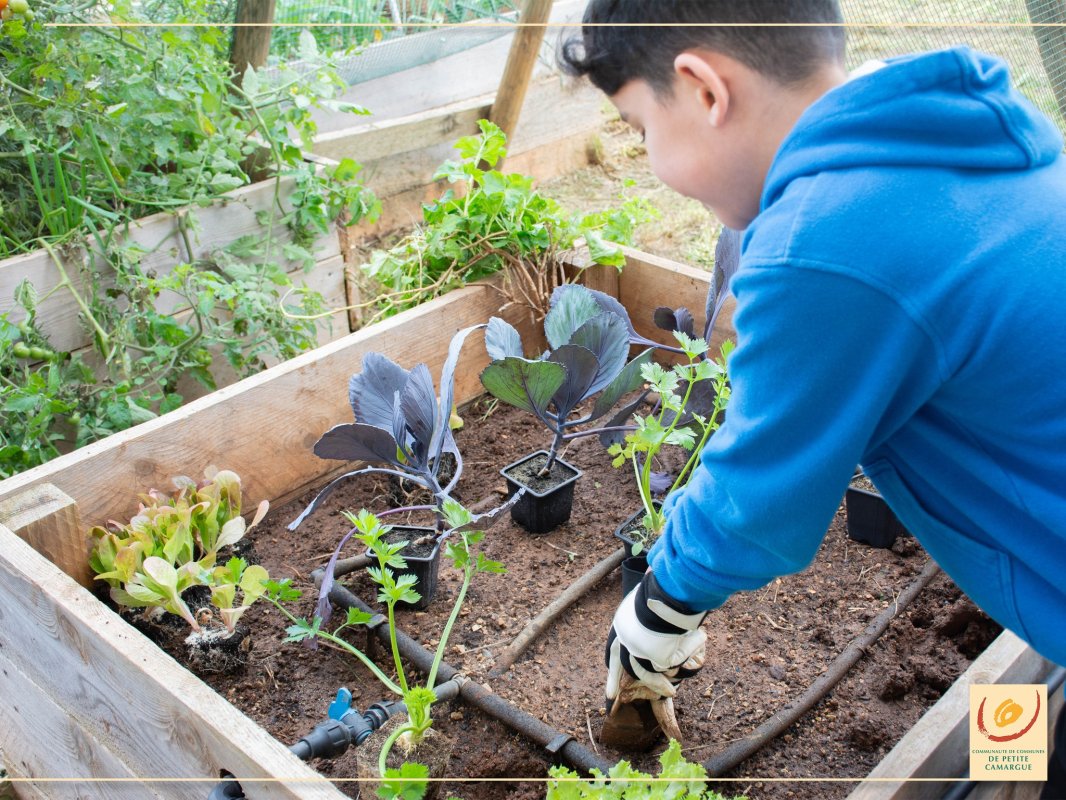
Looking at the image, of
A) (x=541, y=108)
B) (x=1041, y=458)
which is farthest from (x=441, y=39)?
(x=1041, y=458)

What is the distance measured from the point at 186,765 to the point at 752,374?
816 mm

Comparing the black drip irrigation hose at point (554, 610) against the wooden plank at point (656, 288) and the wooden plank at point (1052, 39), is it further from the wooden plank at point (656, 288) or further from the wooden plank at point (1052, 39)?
the wooden plank at point (1052, 39)

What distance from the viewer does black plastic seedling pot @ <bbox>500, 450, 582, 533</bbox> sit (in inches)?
65.4

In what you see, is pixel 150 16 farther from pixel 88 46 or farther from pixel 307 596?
pixel 307 596

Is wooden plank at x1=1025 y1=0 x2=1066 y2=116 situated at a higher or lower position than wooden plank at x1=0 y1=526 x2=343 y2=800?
higher

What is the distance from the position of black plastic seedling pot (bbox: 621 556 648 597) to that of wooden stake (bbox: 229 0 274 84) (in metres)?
1.50

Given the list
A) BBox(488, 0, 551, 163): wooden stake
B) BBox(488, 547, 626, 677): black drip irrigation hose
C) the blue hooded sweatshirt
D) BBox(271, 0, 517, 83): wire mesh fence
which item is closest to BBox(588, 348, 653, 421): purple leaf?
BBox(488, 547, 626, 677): black drip irrigation hose

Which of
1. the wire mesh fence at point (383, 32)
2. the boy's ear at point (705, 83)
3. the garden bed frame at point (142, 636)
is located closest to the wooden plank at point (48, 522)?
the garden bed frame at point (142, 636)

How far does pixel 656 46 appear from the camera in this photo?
91cm

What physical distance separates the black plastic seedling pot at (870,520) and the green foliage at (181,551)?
3.10ft

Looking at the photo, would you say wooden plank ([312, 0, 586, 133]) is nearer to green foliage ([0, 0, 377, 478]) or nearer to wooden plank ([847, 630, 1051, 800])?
green foliage ([0, 0, 377, 478])

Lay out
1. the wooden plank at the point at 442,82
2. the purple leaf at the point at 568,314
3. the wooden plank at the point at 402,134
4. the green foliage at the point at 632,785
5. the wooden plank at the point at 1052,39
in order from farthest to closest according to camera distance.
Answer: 1. the wooden plank at the point at 442,82
2. the wooden plank at the point at 402,134
3. the wooden plank at the point at 1052,39
4. the purple leaf at the point at 568,314
5. the green foliage at the point at 632,785

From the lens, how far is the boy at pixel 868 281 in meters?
0.80

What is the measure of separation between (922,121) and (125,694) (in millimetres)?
1099
